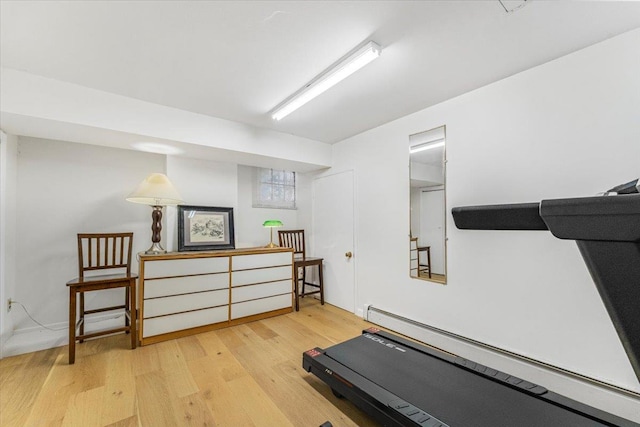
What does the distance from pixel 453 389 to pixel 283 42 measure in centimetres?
248

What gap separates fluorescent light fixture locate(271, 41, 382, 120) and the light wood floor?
7.75 ft

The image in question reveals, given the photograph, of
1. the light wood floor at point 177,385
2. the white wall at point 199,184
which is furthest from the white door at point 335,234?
the white wall at point 199,184

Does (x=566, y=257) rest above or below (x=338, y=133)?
below

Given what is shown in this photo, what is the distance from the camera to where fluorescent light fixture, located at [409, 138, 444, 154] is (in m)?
2.64

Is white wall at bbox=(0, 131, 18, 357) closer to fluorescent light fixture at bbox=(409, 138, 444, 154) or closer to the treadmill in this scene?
the treadmill

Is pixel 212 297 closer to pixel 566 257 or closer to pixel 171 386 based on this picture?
pixel 171 386

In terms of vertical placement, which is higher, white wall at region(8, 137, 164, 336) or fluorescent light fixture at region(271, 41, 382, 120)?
fluorescent light fixture at region(271, 41, 382, 120)

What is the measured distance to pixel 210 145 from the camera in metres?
2.94

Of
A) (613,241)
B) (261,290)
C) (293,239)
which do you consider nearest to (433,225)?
(613,241)

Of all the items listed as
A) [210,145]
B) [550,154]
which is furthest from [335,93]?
[550,154]

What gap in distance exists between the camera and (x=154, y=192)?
107 inches

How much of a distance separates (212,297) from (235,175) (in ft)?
5.64

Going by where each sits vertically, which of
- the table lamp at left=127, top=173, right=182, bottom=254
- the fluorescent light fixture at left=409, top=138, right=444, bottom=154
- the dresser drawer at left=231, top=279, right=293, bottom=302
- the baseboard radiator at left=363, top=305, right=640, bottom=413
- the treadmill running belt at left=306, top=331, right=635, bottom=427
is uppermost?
the fluorescent light fixture at left=409, top=138, right=444, bottom=154

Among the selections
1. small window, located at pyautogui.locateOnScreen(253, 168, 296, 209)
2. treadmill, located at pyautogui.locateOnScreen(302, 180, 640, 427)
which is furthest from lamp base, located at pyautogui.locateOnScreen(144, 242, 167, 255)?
treadmill, located at pyautogui.locateOnScreen(302, 180, 640, 427)
